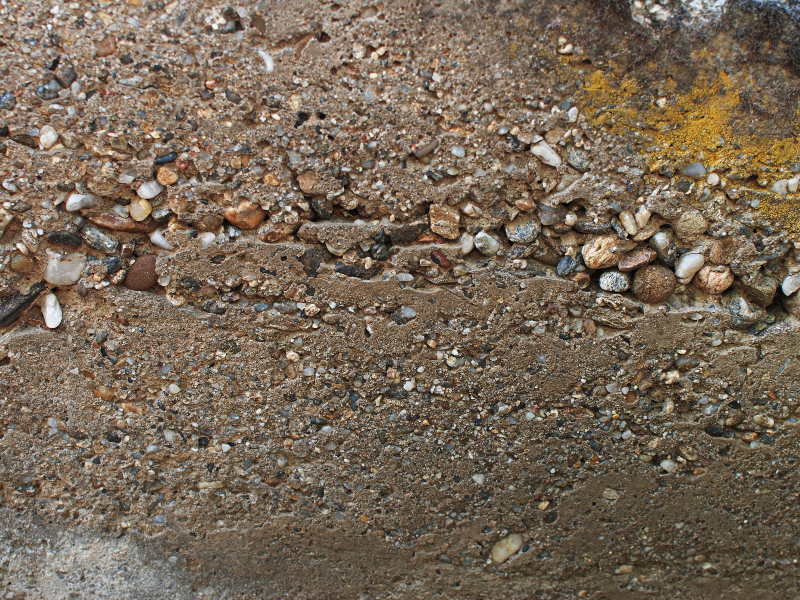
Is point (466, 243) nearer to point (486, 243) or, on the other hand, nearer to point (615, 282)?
point (486, 243)

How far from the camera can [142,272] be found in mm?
1328

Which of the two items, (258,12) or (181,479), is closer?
(258,12)

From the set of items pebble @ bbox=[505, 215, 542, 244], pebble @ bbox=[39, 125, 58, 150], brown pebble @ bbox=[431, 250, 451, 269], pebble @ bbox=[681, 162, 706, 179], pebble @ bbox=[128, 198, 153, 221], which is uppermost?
pebble @ bbox=[681, 162, 706, 179]

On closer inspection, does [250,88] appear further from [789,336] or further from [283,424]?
[789,336]

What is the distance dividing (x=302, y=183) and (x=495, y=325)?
2.02 feet

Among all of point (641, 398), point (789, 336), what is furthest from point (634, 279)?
point (789, 336)

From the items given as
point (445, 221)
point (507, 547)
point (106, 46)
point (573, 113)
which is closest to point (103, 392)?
point (106, 46)

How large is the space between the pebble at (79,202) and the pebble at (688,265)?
150 cm

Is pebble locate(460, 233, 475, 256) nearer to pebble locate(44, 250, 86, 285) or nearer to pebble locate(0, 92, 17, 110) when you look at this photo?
pebble locate(44, 250, 86, 285)

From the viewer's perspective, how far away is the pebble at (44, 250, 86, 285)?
4.32 ft

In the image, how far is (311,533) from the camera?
1.43 meters

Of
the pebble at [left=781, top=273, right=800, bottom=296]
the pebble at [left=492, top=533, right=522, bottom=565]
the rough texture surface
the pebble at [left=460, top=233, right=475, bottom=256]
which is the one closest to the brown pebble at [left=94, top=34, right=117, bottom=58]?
the rough texture surface

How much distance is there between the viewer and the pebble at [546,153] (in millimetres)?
1291

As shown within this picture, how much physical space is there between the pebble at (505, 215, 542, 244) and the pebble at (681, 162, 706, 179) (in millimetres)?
380
